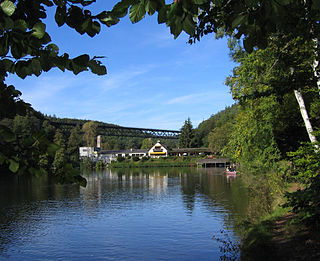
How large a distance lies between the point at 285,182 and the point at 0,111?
15835 millimetres

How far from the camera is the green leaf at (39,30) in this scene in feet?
6.82

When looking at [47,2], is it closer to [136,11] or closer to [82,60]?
[82,60]

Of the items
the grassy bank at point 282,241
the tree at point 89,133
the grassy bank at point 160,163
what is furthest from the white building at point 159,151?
the grassy bank at point 282,241

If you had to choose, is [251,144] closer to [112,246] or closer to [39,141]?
[112,246]

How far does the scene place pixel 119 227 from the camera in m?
18.8

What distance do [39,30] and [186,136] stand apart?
124 meters

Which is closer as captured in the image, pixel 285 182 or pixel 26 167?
pixel 26 167

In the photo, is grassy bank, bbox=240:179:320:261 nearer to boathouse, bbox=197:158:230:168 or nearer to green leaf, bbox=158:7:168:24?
green leaf, bbox=158:7:168:24

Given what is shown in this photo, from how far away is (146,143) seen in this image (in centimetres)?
15250

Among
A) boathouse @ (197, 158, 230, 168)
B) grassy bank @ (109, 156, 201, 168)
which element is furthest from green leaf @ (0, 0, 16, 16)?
grassy bank @ (109, 156, 201, 168)

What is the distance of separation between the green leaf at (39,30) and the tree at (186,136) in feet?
402

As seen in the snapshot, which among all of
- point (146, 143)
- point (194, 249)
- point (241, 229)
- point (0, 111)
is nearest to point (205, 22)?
point (0, 111)

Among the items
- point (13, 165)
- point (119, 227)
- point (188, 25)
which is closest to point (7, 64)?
point (13, 165)

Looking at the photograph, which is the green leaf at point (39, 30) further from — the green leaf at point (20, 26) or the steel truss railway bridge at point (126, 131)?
the steel truss railway bridge at point (126, 131)
